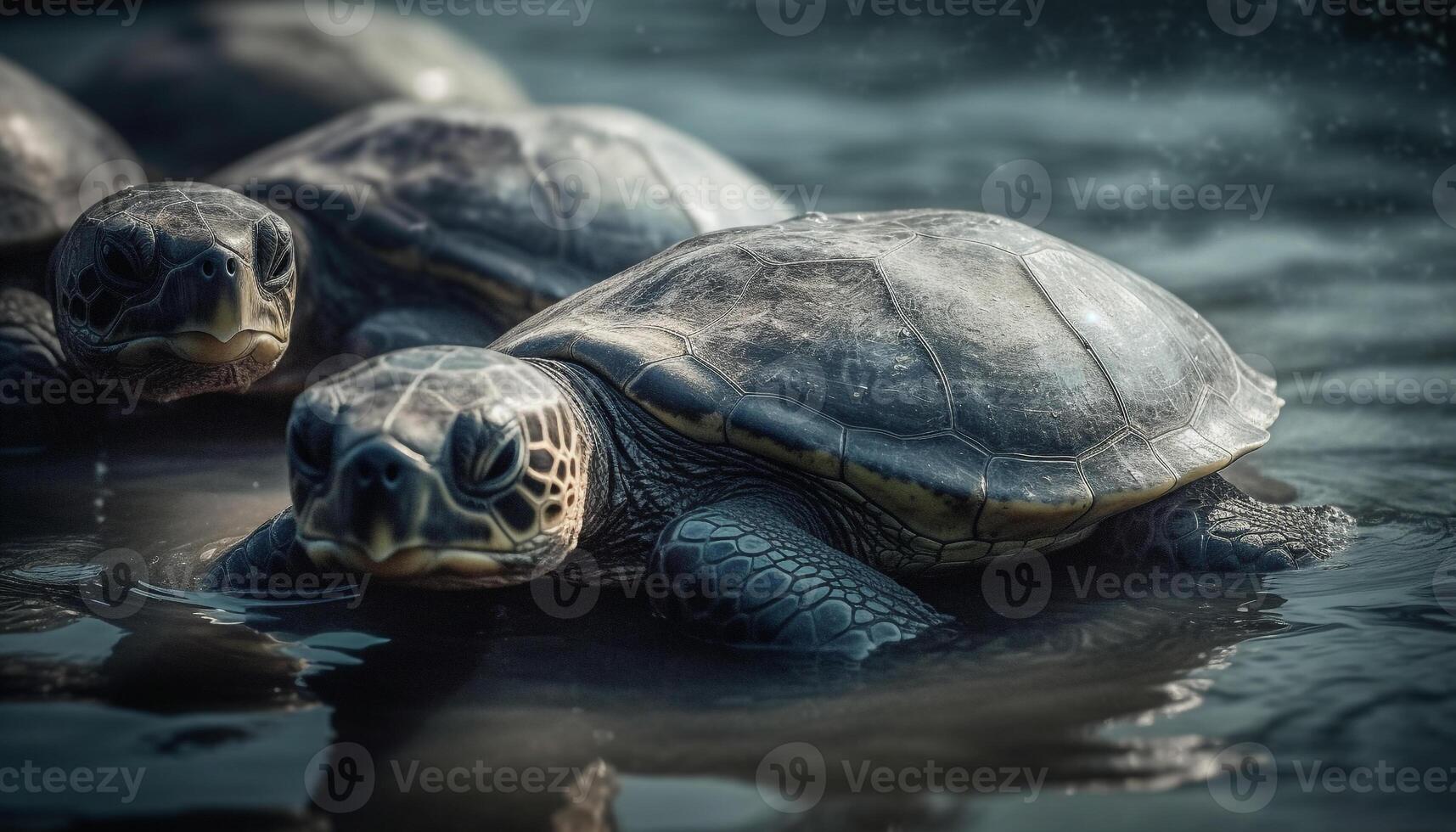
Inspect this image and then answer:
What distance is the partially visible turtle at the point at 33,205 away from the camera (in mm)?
4980

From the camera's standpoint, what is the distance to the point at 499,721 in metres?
2.68

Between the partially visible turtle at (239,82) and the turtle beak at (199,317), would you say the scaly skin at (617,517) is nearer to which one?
the turtle beak at (199,317)

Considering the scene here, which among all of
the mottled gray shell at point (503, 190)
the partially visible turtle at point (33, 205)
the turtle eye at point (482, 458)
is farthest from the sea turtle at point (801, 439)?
the partially visible turtle at point (33, 205)

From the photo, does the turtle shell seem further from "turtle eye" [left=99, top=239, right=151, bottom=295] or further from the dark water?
"turtle eye" [left=99, top=239, right=151, bottom=295]

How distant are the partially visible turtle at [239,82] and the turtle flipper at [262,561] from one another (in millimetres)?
5854

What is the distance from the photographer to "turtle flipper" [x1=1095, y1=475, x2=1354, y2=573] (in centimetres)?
371

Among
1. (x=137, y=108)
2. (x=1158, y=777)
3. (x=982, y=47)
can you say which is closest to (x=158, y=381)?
(x=1158, y=777)

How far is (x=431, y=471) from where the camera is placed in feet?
8.72

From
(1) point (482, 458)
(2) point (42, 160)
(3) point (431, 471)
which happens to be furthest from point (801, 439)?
(2) point (42, 160)

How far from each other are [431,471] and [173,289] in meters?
1.82

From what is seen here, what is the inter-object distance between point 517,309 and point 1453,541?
12.6 feet

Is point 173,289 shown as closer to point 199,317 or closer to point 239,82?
point 199,317

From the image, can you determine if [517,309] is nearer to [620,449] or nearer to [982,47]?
[620,449]

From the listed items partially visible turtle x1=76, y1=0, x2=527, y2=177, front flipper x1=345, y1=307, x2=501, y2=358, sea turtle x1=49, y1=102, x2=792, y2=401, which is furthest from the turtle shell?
partially visible turtle x1=76, y1=0, x2=527, y2=177
